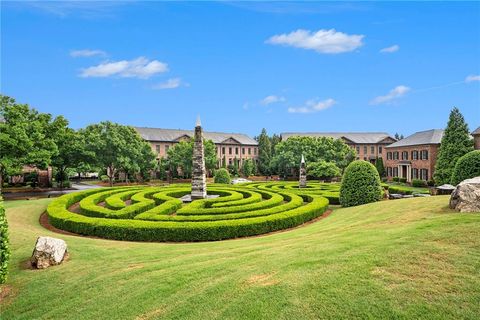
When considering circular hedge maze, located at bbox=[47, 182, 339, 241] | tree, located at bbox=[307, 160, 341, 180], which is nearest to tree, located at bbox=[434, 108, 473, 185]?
tree, located at bbox=[307, 160, 341, 180]

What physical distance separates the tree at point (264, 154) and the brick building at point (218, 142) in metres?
4.24

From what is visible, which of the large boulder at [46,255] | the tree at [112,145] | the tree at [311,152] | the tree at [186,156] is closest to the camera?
the large boulder at [46,255]

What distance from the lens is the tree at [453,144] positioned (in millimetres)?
41188

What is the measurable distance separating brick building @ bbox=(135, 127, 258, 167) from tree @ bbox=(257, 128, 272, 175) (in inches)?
167

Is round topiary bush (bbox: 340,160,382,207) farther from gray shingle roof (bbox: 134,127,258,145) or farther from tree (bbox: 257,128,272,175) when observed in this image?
gray shingle roof (bbox: 134,127,258,145)

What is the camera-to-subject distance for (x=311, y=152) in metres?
61.0

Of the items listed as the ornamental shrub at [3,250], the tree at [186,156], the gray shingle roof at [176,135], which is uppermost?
the gray shingle roof at [176,135]

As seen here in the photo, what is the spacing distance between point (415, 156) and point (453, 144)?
41.9ft

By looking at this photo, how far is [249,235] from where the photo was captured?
16.6 meters

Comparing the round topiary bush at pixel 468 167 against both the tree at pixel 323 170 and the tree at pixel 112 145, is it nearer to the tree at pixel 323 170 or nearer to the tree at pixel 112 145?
the tree at pixel 323 170

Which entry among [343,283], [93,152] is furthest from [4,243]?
[93,152]

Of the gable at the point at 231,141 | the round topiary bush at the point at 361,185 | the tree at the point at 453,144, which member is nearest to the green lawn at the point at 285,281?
the round topiary bush at the point at 361,185

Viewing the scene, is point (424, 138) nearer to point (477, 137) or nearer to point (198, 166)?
point (477, 137)

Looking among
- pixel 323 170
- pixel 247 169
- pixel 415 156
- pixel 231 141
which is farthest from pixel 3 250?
pixel 231 141
